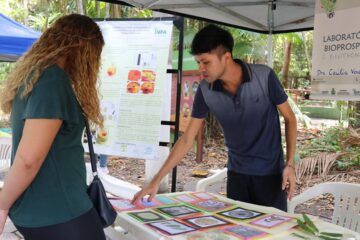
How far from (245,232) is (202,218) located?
0.23m

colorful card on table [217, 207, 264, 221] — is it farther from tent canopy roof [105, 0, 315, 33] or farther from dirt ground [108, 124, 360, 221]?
dirt ground [108, 124, 360, 221]

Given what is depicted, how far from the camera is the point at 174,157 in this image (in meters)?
2.09

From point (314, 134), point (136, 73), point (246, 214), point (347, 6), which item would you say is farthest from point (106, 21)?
point (314, 134)

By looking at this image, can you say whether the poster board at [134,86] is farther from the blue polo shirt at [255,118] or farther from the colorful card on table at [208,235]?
the colorful card on table at [208,235]

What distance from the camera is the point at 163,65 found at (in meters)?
2.89

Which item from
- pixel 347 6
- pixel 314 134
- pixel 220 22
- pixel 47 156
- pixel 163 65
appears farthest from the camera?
pixel 314 134

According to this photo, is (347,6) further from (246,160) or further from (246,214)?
(246,214)

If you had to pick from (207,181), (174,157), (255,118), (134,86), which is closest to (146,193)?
(174,157)

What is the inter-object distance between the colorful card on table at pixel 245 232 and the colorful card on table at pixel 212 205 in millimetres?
257

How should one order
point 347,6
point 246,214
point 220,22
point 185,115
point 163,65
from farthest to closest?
point 185,115 → point 220,22 → point 163,65 → point 347,6 → point 246,214

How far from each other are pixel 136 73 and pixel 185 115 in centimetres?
111

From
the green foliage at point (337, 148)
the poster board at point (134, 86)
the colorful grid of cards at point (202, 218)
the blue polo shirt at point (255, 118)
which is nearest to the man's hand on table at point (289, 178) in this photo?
the blue polo shirt at point (255, 118)

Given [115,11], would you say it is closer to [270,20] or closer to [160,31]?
[270,20]

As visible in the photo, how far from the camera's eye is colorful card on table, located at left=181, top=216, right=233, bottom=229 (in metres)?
1.57
